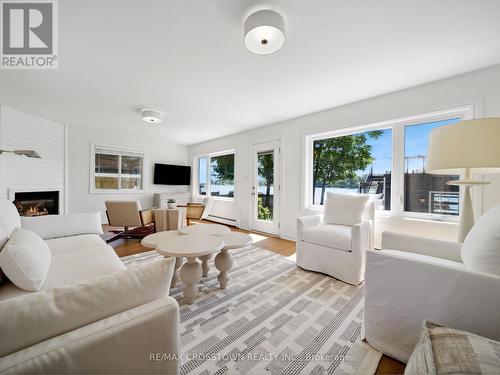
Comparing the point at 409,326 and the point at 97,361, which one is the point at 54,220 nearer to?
the point at 97,361

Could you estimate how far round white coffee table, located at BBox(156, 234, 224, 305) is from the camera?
1.63 m

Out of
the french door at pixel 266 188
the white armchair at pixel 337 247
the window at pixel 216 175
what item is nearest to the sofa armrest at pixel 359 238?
the white armchair at pixel 337 247

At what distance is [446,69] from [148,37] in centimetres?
297

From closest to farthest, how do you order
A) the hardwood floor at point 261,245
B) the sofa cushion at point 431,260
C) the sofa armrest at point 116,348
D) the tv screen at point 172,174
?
the sofa armrest at point 116,348
the sofa cushion at point 431,260
the hardwood floor at point 261,245
the tv screen at point 172,174

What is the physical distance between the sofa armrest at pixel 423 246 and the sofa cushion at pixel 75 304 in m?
1.74

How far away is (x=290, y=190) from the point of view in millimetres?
3770

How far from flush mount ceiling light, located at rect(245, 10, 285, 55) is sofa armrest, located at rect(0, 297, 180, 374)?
179 centimetres

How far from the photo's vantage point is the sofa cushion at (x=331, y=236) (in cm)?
215

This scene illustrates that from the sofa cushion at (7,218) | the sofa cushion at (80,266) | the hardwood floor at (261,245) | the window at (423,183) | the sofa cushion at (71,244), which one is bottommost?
the hardwood floor at (261,245)

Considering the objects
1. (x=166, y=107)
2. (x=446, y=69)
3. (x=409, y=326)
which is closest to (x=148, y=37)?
(x=166, y=107)

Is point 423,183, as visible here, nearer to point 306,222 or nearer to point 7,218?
point 306,222

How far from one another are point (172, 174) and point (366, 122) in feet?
16.8

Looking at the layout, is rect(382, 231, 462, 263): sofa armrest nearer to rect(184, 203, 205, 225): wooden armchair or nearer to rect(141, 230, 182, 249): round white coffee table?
Answer: rect(141, 230, 182, 249): round white coffee table

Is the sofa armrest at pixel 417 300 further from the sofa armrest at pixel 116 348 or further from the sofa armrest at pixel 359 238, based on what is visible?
the sofa armrest at pixel 116 348
